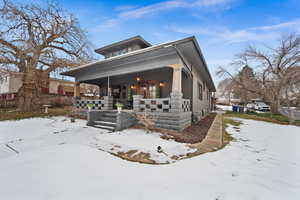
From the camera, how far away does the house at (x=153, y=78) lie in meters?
4.85

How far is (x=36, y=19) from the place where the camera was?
9062 mm

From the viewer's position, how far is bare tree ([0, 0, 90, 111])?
877 centimetres

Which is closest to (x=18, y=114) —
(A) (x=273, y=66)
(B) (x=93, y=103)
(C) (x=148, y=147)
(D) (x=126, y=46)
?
(B) (x=93, y=103)

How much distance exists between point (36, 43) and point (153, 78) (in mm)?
10063

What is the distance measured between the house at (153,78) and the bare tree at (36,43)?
2.78 m

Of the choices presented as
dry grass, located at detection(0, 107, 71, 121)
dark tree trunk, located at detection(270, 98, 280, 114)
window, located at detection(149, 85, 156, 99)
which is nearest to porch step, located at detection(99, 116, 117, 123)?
window, located at detection(149, 85, 156, 99)

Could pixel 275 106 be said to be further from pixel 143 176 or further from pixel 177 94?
pixel 143 176

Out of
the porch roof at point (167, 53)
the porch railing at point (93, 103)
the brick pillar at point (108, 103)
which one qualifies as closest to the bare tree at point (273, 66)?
the porch roof at point (167, 53)

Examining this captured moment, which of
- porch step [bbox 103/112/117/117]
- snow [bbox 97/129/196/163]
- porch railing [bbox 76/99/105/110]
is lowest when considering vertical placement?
snow [bbox 97/129/196/163]

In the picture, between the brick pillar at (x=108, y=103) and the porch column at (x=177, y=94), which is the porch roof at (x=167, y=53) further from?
→ the brick pillar at (x=108, y=103)

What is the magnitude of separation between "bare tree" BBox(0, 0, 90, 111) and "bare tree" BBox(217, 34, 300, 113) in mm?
18308

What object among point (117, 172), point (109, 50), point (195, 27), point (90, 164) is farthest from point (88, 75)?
point (195, 27)

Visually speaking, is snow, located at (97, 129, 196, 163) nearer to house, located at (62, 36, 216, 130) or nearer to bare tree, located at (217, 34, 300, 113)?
house, located at (62, 36, 216, 130)

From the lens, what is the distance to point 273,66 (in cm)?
1270
